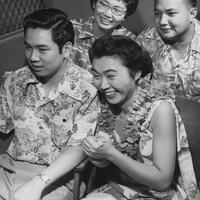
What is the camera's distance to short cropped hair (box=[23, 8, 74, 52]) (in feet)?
7.91

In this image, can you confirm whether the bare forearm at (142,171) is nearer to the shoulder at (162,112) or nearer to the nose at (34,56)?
the shoulder at (162,112)

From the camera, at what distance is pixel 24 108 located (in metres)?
2.52

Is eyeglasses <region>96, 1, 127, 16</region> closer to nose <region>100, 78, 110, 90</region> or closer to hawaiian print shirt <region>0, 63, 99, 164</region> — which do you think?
hawaiian print shirt <region>0, 63, 99, 164</region>

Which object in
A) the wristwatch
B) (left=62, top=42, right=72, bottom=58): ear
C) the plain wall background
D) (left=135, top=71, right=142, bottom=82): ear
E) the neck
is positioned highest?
(left=62, top=42, right=72, bottom=58): ear

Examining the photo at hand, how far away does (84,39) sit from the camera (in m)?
3.04

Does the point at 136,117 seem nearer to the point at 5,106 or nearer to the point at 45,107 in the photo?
the point at 45,107

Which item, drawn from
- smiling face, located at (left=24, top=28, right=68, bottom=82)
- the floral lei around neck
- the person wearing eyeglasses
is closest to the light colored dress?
the floral lei around neck

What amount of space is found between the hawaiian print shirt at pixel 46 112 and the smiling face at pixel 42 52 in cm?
9

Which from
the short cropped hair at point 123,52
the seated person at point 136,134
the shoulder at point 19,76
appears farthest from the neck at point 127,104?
the shoulder at point 19,76

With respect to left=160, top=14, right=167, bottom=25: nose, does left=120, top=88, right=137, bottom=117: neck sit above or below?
below

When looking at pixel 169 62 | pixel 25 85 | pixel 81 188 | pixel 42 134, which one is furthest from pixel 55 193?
pixel 169 62

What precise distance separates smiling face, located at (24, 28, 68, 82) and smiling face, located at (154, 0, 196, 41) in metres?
0.64

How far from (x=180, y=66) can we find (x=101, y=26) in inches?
20.6

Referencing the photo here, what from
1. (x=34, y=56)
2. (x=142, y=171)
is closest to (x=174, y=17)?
(x=34, y=56)
